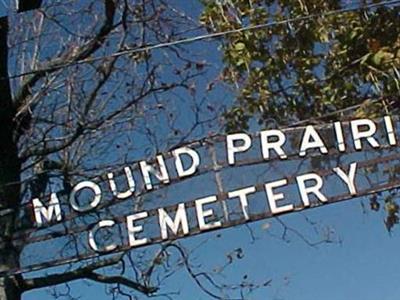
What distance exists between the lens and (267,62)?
9.48 ft

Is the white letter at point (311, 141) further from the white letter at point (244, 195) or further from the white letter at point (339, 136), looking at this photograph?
the white letter at point (244, 195)

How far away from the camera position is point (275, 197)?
249cm

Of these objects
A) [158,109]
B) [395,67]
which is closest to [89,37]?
[158,109]

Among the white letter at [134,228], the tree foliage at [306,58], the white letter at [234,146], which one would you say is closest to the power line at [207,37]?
the tree foliage at [306,58]

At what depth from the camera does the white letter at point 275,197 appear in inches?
97.6

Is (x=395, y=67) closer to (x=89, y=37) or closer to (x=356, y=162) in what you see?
(x=356, y=162)

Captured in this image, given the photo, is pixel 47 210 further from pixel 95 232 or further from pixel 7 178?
pixel 7 178

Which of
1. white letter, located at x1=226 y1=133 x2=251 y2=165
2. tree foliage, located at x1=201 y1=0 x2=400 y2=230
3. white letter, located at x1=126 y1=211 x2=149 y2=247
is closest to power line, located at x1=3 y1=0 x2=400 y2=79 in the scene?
tree foliage, located at x1=201 y1=0 x2=400 y2=230

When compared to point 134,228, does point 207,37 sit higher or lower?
higher

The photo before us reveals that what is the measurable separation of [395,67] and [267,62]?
394 mm

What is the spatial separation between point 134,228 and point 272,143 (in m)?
0.44

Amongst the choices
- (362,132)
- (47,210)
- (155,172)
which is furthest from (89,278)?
(362,132)

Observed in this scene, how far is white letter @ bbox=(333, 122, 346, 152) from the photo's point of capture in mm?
2508

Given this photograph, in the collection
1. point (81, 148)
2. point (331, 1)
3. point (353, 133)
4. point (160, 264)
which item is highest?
point (331, 1)
